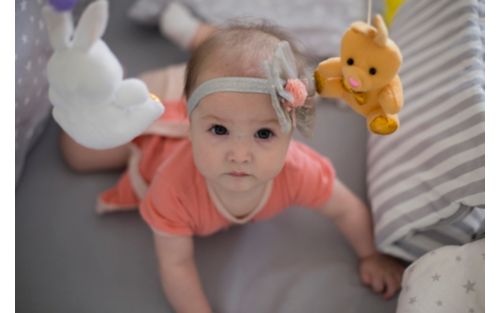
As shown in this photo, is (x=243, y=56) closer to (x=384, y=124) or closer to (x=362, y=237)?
(x=384, y=124)

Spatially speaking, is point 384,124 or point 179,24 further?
point 179,24

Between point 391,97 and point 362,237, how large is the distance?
427 millimetres

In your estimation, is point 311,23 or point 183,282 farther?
point 311,23

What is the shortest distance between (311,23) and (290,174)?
0.54m

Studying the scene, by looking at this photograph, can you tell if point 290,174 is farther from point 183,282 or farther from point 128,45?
point 128,45

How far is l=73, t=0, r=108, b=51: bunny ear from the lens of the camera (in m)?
0.58

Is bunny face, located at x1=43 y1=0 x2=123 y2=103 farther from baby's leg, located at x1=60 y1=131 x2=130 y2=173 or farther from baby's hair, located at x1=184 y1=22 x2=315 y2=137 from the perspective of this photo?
baby's leg, located at x1=60 y1=131 x2=130 y2=173

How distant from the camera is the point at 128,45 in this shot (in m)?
1.45

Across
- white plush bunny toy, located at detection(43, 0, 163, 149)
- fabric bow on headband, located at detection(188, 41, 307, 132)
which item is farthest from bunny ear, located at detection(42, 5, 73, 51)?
fabric bow on headband, located at detection(188, 41, 307, 132)

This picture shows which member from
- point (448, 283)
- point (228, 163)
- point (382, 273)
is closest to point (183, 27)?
point (228, 163)

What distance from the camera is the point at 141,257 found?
108cm

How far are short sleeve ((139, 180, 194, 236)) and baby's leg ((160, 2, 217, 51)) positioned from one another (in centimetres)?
51

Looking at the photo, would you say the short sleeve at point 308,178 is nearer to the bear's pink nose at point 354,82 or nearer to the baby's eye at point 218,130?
the baby's eye at point 218,130

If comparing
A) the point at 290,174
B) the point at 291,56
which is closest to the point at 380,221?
the point at 290,174
